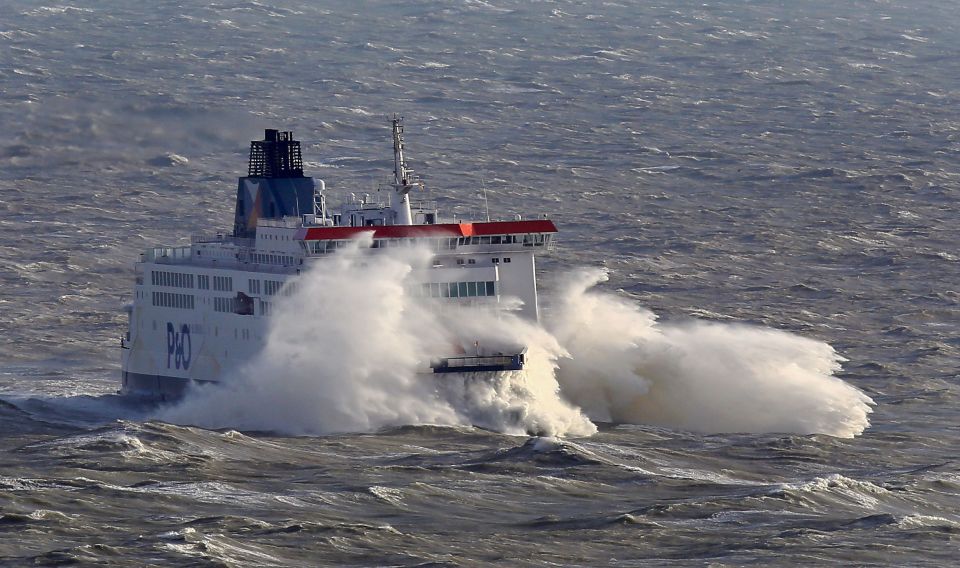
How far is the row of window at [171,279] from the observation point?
7588 centimetres

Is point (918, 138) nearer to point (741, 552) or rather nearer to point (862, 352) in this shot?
point (862, 352)

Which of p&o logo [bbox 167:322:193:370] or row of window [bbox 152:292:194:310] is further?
row of window [bbox 152:292:194:310]

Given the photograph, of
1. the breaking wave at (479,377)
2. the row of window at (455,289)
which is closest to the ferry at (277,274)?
the row of window at (455,289)

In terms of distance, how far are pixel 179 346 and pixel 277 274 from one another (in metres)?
7.80

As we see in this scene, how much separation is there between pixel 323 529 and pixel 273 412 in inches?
690

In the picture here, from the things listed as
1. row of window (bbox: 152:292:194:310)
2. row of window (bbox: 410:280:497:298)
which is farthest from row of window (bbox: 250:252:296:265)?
row of window (bbox: 410:280:497:298)

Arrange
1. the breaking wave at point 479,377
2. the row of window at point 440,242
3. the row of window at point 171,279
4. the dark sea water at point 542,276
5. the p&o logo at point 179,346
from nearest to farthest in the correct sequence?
the dark sea water at point 542,276 → the breaking wave at point 479,377 → the row of window at point 440,242 → the p&o logo at point 179,346 → the row of window at point 171,279

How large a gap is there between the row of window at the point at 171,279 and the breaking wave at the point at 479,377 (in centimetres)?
514

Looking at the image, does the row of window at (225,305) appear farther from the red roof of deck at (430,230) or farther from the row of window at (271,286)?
the red roof of deck at (430,230)

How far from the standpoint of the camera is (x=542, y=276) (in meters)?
94.4

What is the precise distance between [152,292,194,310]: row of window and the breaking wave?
4449mm

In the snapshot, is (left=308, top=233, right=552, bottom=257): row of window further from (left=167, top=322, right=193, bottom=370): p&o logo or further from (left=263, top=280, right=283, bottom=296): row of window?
(left=167, top=322, right=193, bottom=370): p&o logo

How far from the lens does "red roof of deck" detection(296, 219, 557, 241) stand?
227ft

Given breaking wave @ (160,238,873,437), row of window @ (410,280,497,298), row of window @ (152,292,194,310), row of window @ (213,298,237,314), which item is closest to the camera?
breaking wave @ (160,238,873,437)
